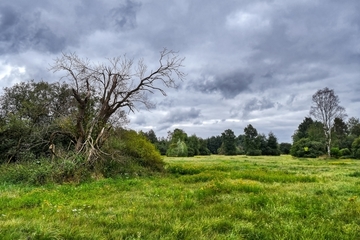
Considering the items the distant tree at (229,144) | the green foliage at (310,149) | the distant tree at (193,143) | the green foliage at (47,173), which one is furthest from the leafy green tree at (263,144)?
the green foliage at (47,173)

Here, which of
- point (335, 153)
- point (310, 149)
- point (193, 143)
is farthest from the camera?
point (193, 143)

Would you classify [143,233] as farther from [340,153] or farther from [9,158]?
[340,153]

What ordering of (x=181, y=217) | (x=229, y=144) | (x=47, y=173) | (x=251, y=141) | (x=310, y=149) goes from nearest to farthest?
(x=181, y=217) → (x=47, y=173) → (x=310, y=149) → (x=251, y=141) → (x=229, y=144)

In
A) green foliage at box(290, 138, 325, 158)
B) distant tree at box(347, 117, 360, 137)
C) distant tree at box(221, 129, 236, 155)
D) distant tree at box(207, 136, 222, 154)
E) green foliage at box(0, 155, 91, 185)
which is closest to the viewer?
Answer: green foliage at box(0, 155, 91, 185)

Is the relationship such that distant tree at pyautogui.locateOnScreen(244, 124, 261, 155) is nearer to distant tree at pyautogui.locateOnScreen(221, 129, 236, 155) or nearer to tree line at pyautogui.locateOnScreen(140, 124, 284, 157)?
tree line at pyautogui.locateOnScreen(140, 124, 284, 157)

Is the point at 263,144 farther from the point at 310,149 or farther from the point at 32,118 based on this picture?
the point at 32,118

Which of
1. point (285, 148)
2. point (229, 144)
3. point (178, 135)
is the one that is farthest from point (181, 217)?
point (285, 148)

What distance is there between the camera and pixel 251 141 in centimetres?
7925

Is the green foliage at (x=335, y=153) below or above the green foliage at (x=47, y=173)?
above

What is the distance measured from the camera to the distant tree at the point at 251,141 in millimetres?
75250

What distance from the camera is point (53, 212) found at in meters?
6.90

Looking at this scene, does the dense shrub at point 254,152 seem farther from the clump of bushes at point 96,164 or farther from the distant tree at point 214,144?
the clump of bushes at point 96,164

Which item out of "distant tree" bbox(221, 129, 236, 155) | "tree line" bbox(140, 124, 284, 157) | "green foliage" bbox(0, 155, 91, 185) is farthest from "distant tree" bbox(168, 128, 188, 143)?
"green foliage" bbox(0, 155, 91, 185)

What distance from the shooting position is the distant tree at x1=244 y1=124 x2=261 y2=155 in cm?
7525
